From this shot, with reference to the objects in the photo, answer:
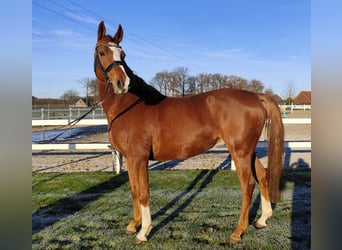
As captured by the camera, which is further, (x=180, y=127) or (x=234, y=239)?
(x=180, y=127)

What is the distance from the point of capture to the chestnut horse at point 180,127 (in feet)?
10.9

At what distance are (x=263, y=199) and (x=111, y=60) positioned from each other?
8.99 feet

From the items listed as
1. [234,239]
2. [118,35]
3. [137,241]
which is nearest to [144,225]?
[137,241]

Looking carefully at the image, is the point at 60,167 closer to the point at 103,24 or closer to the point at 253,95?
the point at 103,24

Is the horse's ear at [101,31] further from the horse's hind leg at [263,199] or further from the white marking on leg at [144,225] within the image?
the horse's hind leg at [263,199]

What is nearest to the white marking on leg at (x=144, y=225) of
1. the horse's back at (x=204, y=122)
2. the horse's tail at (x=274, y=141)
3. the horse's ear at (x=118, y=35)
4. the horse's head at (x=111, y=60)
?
the horse's back at (x=204, y=122)

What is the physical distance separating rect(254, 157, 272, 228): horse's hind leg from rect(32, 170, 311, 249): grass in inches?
4.3

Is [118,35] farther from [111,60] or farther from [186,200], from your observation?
[186,200]

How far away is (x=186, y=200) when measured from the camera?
4.61 m

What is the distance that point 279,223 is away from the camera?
3656 millimetres

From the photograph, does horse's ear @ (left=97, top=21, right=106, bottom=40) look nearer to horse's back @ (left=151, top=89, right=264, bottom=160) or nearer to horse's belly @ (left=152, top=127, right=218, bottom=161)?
horse's back @ (left=151, top=89, right=264, bottom=160)

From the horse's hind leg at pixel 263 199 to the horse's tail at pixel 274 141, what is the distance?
10 centimetres

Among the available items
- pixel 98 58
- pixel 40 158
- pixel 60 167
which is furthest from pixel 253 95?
pixel 40 158

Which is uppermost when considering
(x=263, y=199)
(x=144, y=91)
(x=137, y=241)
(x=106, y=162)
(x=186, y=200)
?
(x=144, y=91)
